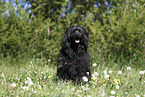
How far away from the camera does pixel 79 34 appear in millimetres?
4352

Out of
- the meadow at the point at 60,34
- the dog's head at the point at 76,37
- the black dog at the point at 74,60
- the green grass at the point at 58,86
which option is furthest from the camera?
the meadow at the point at 60,34

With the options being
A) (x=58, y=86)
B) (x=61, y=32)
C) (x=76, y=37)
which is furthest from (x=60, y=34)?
(x=58, y=86)

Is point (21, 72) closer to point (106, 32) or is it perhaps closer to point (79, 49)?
point (79, 49)

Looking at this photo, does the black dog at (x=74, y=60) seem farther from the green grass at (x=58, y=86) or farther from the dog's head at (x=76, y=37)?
the green grass at (x=58, y=86)

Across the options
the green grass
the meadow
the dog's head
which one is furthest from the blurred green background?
the green grass

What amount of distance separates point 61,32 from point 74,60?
137 inches

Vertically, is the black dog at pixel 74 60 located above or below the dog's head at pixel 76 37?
below

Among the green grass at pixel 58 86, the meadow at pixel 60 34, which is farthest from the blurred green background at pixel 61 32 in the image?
the green grass at pixel 58 86

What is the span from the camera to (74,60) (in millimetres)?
4262

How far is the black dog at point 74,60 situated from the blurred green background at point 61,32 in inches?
91.3

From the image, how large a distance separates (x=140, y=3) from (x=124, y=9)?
2.08ft

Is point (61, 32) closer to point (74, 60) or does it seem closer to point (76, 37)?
point (76, 37)

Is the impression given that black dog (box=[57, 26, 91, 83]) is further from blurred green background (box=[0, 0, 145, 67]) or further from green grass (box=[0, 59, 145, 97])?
blurred green background (box=[0, 0, 145, 67])

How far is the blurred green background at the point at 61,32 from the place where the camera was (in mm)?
6773
